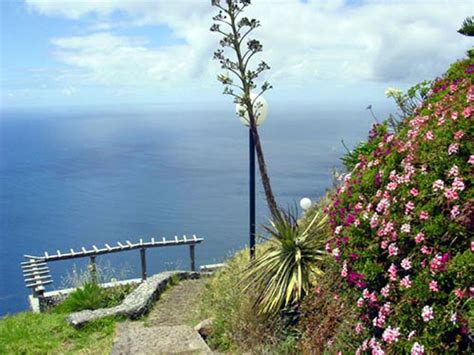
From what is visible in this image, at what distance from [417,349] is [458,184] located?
1018mm

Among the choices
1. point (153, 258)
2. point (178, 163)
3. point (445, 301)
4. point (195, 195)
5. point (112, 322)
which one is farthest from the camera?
point (178, 163)

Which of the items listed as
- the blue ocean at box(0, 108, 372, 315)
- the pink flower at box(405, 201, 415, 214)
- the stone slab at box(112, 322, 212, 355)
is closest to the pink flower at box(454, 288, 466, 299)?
the pink flower at box(405, 201, 415, 214)

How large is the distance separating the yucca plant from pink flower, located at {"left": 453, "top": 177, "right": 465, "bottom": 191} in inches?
88.6

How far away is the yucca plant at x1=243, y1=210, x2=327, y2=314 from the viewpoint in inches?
207

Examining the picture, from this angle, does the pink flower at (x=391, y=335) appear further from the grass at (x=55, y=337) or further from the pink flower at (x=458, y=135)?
the grass at (x=55, y=337)

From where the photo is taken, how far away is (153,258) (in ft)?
234

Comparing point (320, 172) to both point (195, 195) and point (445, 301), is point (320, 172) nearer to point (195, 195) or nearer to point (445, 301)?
point (195, 195)

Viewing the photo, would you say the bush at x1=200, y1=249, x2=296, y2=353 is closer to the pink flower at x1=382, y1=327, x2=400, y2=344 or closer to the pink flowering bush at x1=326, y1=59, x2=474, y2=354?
the pink flowering bush at x1=326, y1=59, x2=474, y2=354

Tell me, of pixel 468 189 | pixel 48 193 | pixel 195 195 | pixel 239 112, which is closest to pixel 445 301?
pixel 468 189

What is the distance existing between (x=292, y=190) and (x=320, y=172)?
19476 mm

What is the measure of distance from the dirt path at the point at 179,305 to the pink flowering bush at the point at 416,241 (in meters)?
3.77

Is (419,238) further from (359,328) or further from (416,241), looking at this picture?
(359,328)

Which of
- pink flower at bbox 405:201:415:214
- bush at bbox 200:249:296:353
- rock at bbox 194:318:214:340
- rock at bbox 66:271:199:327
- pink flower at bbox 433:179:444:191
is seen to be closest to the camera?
pink flower at bbox 433:179:444:191

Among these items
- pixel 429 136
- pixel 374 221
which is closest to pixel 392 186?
pixel 374 221
